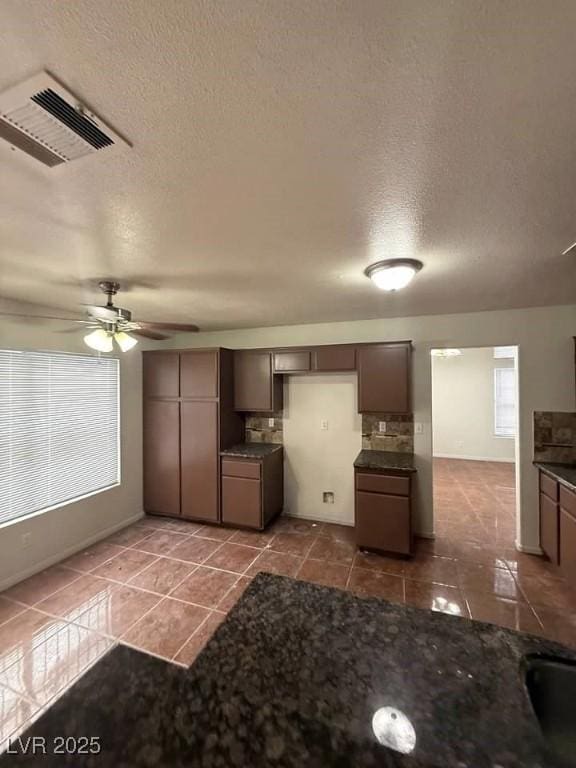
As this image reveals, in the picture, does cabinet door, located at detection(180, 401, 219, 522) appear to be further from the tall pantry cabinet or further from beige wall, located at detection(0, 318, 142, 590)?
beige wall, located at detection(0, 318, 142, 590)

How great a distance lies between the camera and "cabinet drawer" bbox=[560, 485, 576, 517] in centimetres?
242

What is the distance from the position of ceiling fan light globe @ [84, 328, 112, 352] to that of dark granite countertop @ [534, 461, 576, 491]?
3691 mm

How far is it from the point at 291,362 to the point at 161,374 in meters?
1.69

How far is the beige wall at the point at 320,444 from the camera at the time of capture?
3900mm

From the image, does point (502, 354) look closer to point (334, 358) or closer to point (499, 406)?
point (499, 406)

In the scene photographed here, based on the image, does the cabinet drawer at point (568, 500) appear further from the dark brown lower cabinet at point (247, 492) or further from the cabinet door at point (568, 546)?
the dark brown lower cabinet at point (247, 492)

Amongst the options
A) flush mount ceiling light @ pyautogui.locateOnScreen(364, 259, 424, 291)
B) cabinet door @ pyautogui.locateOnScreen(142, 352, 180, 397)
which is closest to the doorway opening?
flush mount ceiling light @ pyautogui.locateOnScreen(364, 259, 424, 291)

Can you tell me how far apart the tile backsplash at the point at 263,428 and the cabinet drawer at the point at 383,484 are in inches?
51.9

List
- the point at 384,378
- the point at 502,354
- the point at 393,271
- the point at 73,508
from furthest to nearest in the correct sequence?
the point at 502,354
the point at 384,378
the point at 73,508
the point at 393,271

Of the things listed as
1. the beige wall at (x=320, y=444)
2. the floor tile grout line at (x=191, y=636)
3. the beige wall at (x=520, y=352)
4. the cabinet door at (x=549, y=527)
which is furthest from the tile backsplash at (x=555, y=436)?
the floor tile grout line at (x=191, y=636)

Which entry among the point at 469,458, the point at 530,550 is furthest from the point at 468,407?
the point at 530,550

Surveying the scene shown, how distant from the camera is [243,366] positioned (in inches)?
158

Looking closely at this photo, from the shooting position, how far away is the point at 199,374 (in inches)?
153

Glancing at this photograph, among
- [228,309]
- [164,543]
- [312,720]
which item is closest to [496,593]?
[312,720]
